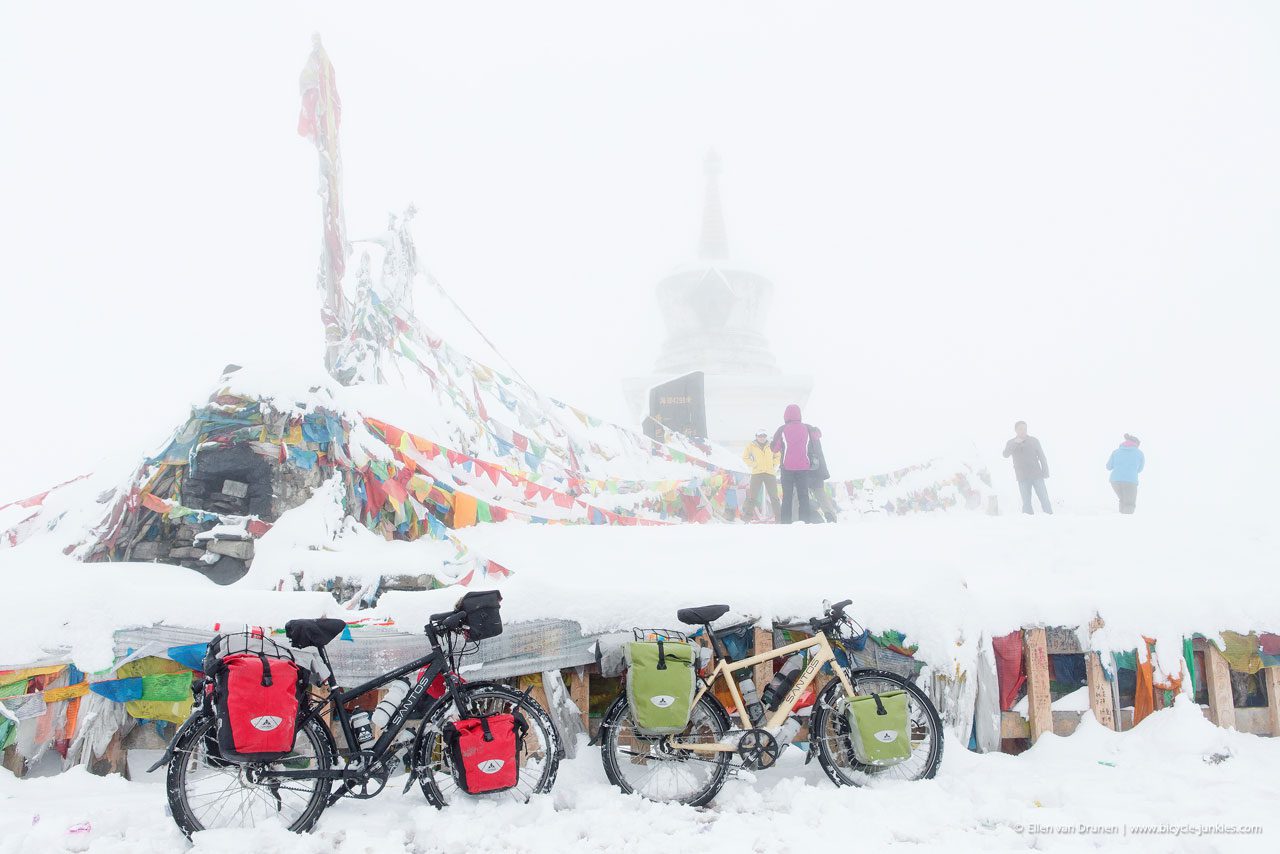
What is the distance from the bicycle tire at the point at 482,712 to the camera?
390 centimetres

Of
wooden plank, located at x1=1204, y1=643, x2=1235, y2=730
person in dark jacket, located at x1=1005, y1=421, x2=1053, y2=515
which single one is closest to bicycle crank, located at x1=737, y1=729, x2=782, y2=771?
wooden plank, located at x1=1204, y1=643, x2=1235, y2=730

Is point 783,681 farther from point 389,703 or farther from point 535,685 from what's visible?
point 389,703

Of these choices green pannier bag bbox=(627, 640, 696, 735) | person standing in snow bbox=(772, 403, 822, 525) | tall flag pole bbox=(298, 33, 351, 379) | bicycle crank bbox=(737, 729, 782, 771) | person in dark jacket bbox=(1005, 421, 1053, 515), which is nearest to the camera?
green pannier bag bbox=(627, 640, 696, 735)

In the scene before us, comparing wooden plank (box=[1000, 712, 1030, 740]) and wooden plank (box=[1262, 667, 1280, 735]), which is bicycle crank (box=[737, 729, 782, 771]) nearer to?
wooden plank (box=[1000, 712, 1030, 740])

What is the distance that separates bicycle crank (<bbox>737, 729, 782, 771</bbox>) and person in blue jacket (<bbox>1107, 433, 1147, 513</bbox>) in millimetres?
10362

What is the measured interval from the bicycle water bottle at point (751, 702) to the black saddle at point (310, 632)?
2151 mm

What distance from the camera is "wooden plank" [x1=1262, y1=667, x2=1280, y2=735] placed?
486 centimetres

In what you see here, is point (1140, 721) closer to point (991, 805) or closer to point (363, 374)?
point (991, 805)

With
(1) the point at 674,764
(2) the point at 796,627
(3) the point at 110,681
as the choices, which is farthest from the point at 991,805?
(3) the point at 110,681

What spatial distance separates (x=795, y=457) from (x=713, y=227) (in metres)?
24.4

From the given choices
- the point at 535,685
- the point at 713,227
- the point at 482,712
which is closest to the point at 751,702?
the point at 535,685

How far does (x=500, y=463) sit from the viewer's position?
401 inches

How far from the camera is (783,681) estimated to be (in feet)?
A: 14.5

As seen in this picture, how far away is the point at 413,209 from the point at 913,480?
1137cm
